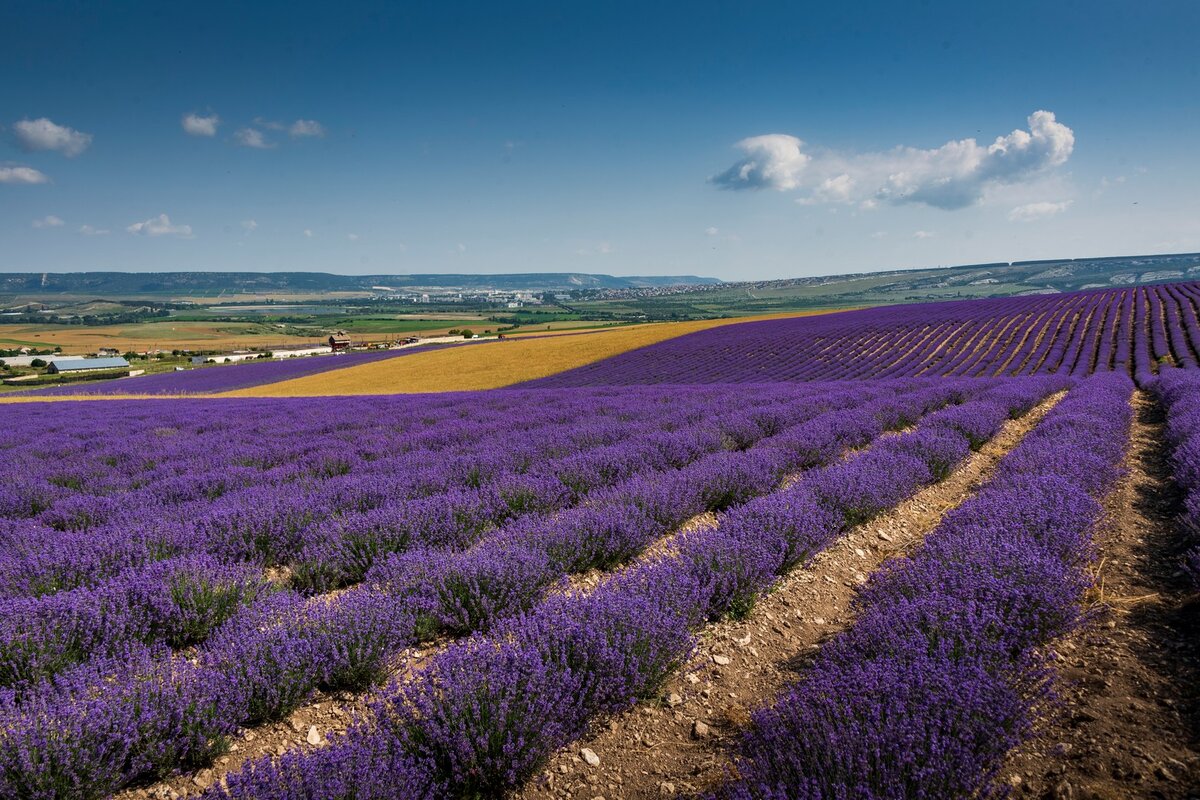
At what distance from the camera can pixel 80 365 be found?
4612 centimetres

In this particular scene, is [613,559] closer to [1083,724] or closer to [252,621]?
[252,621]

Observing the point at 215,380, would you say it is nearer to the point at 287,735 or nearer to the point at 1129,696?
the point at 287,735

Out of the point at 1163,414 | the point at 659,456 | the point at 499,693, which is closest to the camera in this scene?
the point at 499,693

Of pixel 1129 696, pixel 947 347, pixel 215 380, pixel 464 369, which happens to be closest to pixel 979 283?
pixel 947 347

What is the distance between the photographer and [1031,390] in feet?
33.6

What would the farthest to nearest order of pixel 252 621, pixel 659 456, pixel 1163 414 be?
1. pixel 1163 414
2. pixel 659 456
3. pixel 252 621

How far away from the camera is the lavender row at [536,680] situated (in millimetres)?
1683

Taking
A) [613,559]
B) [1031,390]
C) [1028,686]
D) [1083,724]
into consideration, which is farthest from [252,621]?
[1031,390]

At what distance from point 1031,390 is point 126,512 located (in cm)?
1310

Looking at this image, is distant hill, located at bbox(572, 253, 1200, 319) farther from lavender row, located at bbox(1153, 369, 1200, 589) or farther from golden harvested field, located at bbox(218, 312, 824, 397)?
lavender row, located at bbox(1153, 369, 1200, 589)

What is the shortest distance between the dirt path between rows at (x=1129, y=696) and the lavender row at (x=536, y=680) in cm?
134

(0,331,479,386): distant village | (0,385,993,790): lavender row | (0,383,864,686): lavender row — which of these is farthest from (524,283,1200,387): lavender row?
(0,331,479,386): distant village

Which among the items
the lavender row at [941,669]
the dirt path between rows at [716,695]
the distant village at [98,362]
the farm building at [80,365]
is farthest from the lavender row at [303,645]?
the farm building at [80,365]

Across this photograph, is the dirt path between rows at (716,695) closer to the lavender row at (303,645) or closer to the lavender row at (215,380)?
the lavender row at (303,645)
